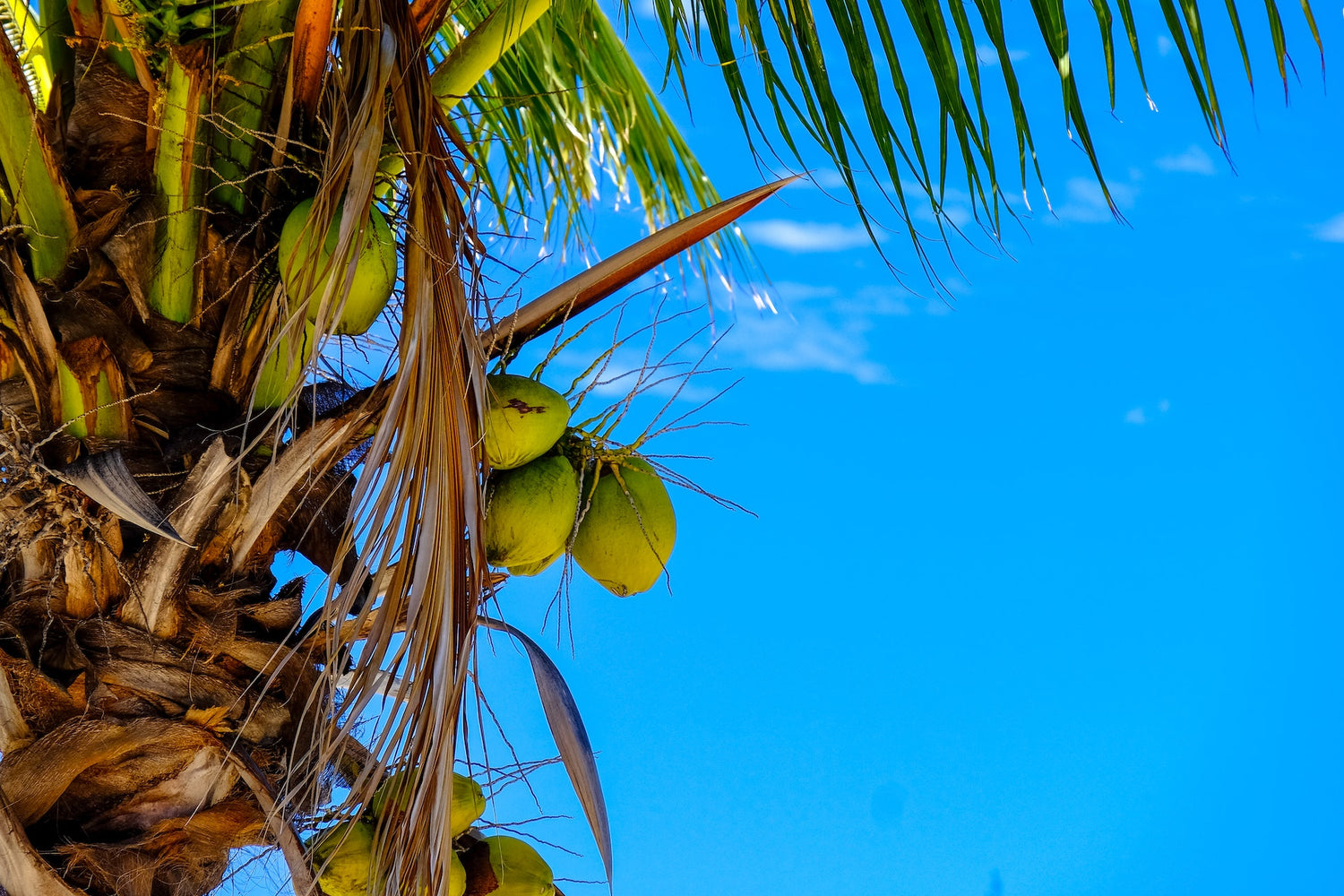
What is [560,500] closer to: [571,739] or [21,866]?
[571,739]

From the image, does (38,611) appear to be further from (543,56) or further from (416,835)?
(543,56)

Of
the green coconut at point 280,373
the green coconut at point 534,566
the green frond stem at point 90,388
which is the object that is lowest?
the green frond stem at point 90,388

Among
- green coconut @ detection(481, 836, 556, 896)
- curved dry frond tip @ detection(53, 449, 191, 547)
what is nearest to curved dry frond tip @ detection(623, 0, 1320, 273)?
curved dry frond tip @ detection(53, 449, 191, 547)

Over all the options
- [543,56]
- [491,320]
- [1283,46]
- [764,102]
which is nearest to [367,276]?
[491,320]

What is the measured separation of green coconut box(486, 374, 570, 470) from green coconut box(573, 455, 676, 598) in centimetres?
10

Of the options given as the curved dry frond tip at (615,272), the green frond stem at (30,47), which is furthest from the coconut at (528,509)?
the green frond stem at (30,47)

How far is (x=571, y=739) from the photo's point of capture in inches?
36.3

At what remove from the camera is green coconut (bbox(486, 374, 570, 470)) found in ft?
2.88

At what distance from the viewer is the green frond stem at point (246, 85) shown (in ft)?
2.76

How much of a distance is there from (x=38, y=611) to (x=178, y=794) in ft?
0.59

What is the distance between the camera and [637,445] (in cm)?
102

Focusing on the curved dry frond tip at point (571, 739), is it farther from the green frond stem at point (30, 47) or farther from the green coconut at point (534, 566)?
the green frond stem at point (30, 47)

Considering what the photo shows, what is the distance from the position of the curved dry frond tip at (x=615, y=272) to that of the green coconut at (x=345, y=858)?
40 centimetres

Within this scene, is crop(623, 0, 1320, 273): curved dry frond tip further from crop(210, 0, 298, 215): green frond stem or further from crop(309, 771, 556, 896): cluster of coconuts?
crop(309, 771, 556, 896): cluster of coconuts
